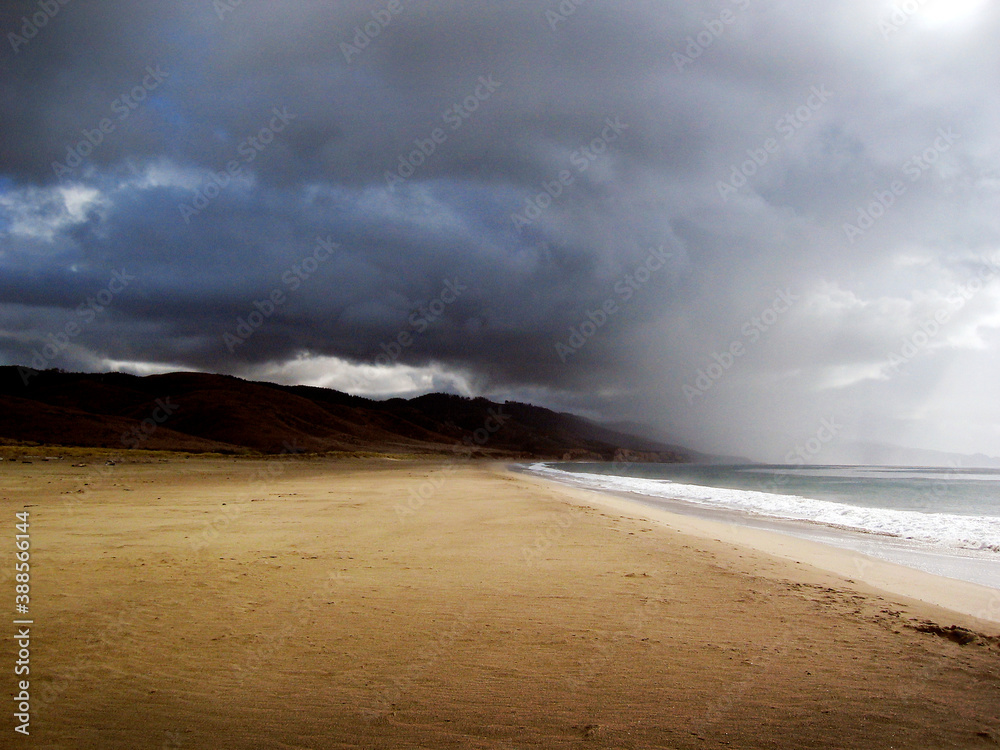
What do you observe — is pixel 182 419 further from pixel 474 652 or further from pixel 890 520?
pixel 474 652

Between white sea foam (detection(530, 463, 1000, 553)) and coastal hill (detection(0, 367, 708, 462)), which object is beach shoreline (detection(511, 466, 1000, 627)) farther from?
coastal hill (detection(0, 367, 708, 462))

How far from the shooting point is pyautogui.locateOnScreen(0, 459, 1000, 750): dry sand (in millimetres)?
4223

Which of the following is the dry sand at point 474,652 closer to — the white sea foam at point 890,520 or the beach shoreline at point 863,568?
the beach shoreline at point 863,568

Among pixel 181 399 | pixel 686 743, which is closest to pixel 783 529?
pixel 686 743

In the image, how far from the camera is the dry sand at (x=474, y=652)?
422 cm

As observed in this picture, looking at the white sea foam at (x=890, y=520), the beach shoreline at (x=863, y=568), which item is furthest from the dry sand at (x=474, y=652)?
the white sea foam at (x=890, y=520)

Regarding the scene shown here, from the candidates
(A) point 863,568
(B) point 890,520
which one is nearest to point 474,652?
(A) point 863,568

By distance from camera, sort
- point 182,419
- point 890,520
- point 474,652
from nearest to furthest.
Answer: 1. point 474,652
2. point 890,520
3. point 182,419

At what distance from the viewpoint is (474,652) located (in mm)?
5629

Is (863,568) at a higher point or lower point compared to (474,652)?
lower

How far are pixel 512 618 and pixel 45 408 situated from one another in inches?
3796

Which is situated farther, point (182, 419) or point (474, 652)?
point (182, 419)

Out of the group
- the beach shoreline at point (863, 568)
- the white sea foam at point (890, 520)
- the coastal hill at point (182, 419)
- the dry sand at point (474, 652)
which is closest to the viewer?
the dry sand at point (474, 652)

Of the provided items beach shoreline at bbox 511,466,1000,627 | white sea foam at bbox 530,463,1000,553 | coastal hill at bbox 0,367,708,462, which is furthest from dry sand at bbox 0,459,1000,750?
coastal hill at bbox 0,367,708,462
